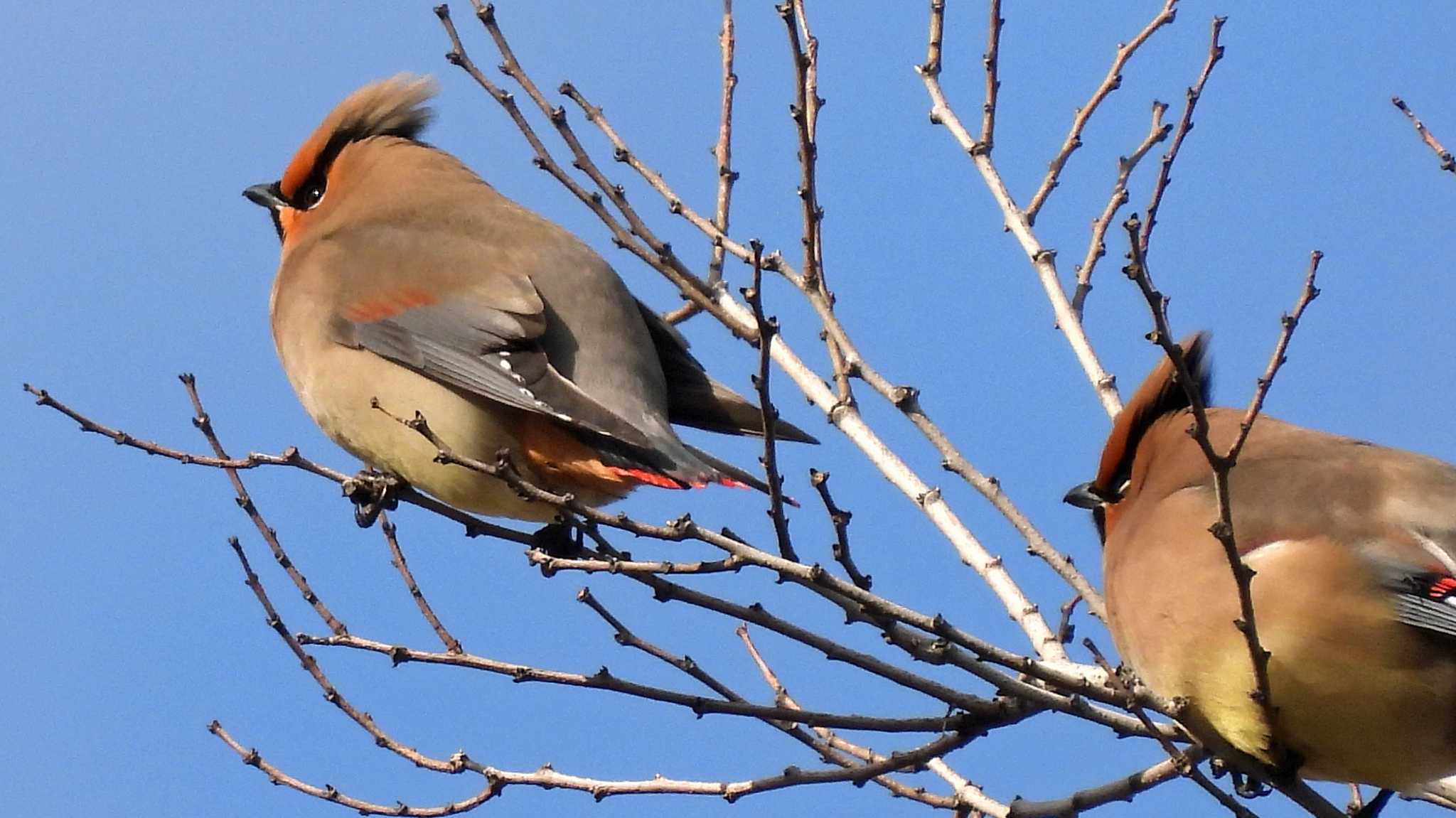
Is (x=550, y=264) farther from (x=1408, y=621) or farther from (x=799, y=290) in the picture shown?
(x=1408, y=621)

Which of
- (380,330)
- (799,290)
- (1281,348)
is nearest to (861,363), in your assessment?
(799,290)

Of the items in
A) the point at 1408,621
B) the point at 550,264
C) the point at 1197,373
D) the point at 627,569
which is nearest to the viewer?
the point at 627,569

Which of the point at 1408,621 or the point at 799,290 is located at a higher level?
the point at 799,290

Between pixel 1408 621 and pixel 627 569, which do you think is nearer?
pixel 627 569

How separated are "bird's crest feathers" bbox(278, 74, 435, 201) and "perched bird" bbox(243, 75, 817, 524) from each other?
34 centimetres

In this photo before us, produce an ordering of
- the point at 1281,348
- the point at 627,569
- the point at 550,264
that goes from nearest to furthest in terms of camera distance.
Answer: the point at 1281,348 < the point at 627,569 < the point at 550,264

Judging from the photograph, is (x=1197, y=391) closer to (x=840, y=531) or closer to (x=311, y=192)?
(x=840, y=531)

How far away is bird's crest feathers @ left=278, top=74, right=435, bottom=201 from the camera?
5.75m

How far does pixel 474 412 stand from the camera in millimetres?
4523

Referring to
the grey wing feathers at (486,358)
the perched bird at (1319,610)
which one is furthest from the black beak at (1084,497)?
the grey wing feathers at (486,358)

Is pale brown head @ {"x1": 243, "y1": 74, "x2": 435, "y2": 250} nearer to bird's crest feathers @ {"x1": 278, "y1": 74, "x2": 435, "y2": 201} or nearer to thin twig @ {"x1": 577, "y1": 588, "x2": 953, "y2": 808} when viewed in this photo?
bird's crest feathers @ {"x1": 278, "y1": 74, "x2": 435, "y2": 201}

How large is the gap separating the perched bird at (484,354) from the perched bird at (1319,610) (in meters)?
0.94

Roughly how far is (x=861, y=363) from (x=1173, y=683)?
1079mm

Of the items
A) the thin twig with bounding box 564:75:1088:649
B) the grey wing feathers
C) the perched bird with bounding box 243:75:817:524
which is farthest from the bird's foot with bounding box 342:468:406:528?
the thin twig with bounding box 564:75:1088:649
